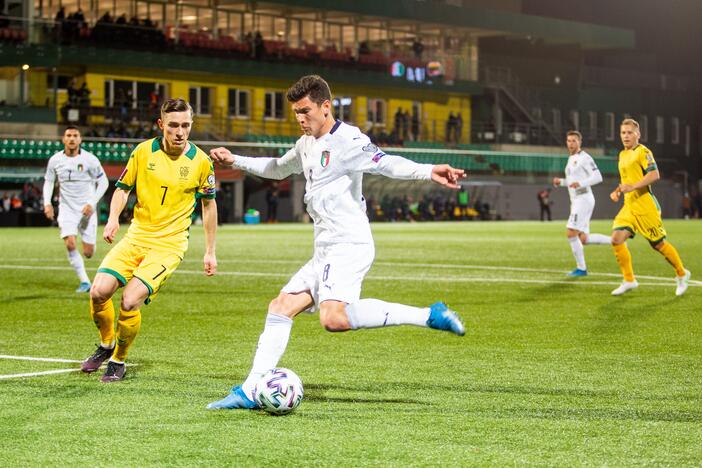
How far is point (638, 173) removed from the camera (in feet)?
52.4

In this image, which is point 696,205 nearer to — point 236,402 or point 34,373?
point 34,373

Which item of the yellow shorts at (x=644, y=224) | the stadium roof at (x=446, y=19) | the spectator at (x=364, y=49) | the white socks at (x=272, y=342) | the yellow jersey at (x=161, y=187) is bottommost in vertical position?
the white socks at (x=272, y=342)

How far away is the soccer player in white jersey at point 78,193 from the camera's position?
16.4 meters

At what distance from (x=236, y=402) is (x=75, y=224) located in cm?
1025

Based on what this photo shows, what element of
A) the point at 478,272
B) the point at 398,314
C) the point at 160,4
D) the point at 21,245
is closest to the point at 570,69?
the point at 160,4

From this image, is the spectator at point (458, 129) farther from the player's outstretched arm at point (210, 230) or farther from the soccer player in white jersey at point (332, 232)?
the soccer player in white jersey at point (332, 232)

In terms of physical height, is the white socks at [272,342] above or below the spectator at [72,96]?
below

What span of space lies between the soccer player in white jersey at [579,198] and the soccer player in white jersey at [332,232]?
41.5ft

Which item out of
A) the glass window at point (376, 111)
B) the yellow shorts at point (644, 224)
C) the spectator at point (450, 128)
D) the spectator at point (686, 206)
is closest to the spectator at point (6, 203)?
the glass window at point (376, 111)

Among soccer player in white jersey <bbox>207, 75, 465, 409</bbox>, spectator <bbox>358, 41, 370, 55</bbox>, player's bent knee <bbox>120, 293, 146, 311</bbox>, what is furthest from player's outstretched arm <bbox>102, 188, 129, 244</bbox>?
spectator <bbox>358, 41, 370, 55</bbox>

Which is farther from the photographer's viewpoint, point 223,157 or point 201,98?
point 201,98

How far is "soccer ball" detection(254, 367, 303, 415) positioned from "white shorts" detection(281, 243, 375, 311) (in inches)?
26.2

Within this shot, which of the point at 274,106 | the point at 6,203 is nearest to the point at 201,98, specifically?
the point at 274,106

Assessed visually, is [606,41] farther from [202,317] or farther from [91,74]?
[202,317]
